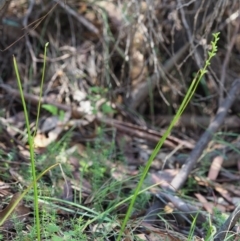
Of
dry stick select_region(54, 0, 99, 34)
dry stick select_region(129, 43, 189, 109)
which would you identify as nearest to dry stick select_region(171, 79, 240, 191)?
dry stick select_region(129, 43, 189, 109)

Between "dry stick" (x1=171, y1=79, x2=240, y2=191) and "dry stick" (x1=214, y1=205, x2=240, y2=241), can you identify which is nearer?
"dry stick" (x1=214, y1=205, x2=240, y2=241)

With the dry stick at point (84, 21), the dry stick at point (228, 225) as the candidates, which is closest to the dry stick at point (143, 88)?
the dry stick at point (84, 21)

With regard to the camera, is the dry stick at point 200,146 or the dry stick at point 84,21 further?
the dry stick at point 84,21

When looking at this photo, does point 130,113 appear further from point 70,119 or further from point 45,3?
point 45,3

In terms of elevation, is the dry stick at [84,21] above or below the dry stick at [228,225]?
above

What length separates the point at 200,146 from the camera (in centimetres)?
237

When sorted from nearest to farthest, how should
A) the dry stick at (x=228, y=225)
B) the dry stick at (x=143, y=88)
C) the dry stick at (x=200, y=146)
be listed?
the dry stick at (x=228, y=225)
the dry stick at (x=200, y=146)
the dry stick at (x=143, y=88)

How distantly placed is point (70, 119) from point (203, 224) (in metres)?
1.13

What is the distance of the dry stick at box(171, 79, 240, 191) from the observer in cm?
220

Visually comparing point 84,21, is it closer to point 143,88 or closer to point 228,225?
A: point 143,88

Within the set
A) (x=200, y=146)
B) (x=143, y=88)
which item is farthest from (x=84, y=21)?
(x=200, y=146)

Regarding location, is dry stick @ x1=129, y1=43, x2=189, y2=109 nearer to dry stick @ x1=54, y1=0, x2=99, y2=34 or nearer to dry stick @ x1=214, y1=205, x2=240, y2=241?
dry stick @ x1=54, y1=0, x2=99, y2=34

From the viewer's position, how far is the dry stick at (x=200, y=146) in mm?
2195

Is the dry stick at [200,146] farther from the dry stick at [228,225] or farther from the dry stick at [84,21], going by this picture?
the dry stick at [84,21]
